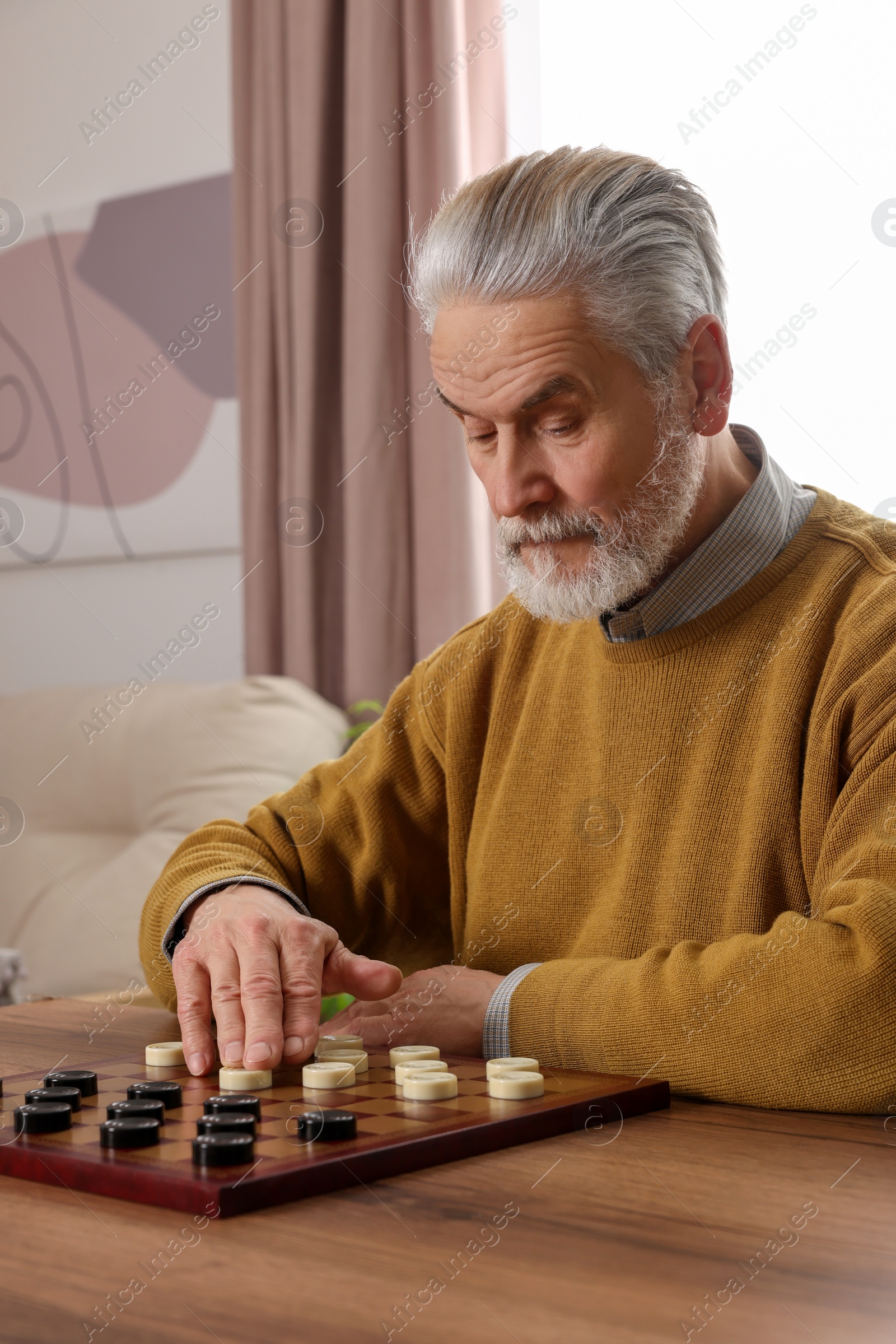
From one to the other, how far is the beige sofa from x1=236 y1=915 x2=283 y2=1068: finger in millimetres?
1383

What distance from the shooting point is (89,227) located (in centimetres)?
339

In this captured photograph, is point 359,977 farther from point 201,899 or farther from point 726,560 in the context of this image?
point 726,560

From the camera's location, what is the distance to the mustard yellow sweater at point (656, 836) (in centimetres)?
99

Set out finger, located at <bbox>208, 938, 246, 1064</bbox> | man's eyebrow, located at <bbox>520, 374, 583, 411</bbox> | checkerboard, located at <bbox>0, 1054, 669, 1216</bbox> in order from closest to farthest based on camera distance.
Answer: checkerboard, located at <bbox>0, 1054, 669, 1216</bbox>, finger, located at <bbox>208, 938, 246, 1064</bbox>, man's eyebrow, located at <bbox>520, 374, 583, 411</bbox>

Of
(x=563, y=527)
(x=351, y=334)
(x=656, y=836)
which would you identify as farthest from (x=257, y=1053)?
(x=351, y=334)

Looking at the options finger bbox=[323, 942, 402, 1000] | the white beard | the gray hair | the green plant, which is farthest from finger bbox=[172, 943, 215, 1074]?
the green plant

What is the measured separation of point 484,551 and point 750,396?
657mm

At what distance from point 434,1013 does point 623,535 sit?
1.70ft

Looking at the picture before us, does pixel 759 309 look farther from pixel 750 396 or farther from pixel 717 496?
pixel 717 496

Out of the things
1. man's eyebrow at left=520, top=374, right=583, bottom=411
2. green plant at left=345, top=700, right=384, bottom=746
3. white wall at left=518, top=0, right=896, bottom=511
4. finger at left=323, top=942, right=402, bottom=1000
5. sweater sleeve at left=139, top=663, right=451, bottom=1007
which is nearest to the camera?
finger at left=323, top=942, right=402, bottom=1000

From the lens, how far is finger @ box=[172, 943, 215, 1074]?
1050 mm

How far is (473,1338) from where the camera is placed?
1.84 feet

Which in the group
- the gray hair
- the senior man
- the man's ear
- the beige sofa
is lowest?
the beige sofa

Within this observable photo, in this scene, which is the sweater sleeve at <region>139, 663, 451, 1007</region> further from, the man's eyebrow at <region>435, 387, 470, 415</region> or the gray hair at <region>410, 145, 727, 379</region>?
the gray hair at <region>410, 145, 727, 379</region>
